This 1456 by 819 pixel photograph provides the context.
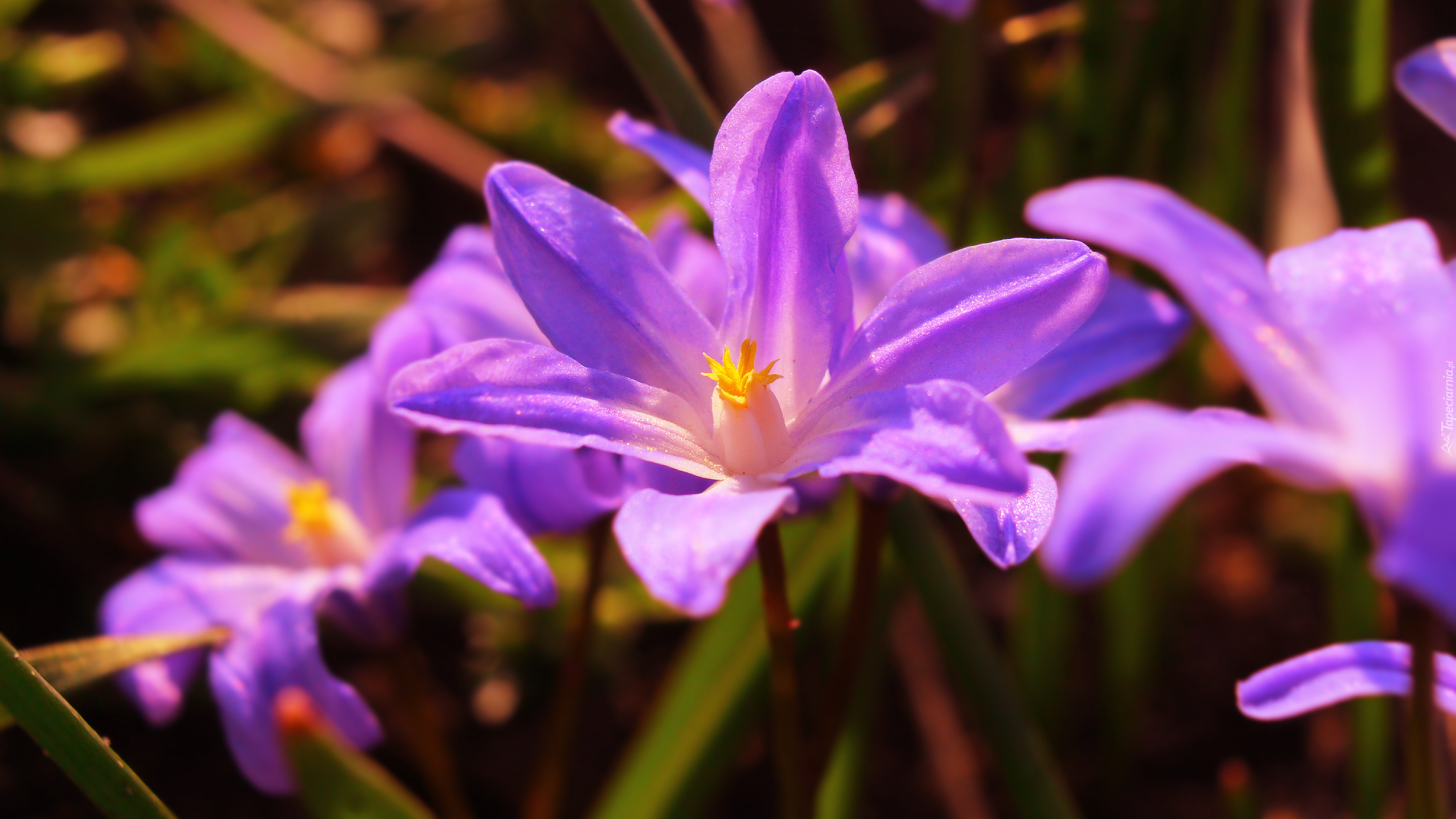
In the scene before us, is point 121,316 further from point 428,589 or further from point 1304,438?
point 1304,438

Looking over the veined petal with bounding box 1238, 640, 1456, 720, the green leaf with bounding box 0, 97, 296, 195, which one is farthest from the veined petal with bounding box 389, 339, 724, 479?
the green leaf with bounding box 0, 97, 296, 195

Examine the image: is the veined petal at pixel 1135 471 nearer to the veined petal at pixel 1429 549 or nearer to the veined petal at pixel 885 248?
the veined petal at pixel 1429 549

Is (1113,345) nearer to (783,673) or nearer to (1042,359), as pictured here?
(1042,359)

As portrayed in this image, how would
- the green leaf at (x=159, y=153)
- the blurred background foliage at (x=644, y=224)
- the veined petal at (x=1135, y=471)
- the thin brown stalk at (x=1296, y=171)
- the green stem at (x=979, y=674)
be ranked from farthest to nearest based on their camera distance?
the green leaf at (x=159, y=153) → the thin brown stalk at (x=1296, y=171) → the blurred background foliage at (x=644, y=224) → the green stem at (x=979, y=674) → the veined petal at (x=1135, y=471)

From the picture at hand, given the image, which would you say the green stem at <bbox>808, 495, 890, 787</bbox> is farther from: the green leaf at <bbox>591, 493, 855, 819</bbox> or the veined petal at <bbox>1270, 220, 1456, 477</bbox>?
the veined petal at <bbox>1270, 220, 1456, 477</bbox>

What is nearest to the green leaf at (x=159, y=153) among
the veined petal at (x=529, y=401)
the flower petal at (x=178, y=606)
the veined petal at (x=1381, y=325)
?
the flower petal at (x=178, y=606)
